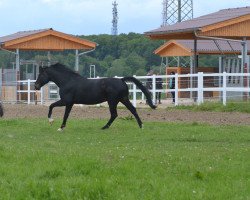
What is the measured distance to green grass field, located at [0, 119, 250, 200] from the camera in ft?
28.0

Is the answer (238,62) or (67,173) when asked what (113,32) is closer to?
(238,62)

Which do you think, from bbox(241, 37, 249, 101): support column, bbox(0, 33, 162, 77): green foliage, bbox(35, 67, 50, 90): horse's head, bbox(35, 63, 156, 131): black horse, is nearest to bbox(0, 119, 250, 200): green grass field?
bbox(35, 63, 156, 131): black horse

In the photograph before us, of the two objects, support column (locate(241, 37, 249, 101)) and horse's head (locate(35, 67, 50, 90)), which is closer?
horse's head (locate(35, 67, 50, 90))

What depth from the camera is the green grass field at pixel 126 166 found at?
8531 millimetres

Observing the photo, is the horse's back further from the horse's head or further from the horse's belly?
the horse's head

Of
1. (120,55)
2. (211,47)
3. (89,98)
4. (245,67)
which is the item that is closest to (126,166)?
(89,98)

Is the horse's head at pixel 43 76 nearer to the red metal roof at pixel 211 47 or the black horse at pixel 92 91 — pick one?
the black horse at pixel 92 91

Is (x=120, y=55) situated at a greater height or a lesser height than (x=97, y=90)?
greater

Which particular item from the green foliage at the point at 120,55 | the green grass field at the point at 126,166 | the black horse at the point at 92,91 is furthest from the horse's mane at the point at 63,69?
the green foliage at the point at 120,55

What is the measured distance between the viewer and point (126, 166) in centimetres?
1005

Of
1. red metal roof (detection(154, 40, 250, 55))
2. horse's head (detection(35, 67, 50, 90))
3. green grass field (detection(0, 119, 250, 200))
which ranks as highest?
red metal roof (detection(154, 40, 250, 55))

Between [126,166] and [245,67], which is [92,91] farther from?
[245,67]

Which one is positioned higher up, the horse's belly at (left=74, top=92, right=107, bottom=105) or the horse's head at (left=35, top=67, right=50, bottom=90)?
the horse's head at (left=35, top=67, right=50, bottom=90)

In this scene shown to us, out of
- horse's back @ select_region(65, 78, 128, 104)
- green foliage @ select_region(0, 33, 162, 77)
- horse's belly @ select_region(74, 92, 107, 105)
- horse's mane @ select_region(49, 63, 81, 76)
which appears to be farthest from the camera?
green foliage @ select_region(0, 33, 162, 77)
